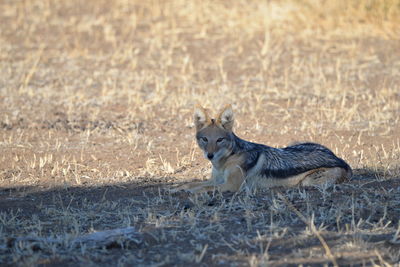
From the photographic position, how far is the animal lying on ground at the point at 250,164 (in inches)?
284

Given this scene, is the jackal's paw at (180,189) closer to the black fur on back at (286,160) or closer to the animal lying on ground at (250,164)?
the animal lying on ground at (250,164)

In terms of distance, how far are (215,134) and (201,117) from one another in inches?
11.0

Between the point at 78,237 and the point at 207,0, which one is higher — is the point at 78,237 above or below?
below

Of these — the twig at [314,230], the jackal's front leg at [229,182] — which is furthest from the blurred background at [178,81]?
the twig at [314,230]

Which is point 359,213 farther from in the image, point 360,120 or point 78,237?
point 360,120

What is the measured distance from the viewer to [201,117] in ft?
24.4

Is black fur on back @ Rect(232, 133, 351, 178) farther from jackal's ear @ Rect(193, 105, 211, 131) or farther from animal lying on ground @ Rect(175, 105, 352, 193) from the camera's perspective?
jackal's ear @ Rect(193, 105, 211, 131)

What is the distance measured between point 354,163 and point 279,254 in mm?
3361

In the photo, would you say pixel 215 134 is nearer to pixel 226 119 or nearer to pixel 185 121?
pixel 226 119

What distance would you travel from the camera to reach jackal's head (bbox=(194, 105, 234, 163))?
23.8 feet

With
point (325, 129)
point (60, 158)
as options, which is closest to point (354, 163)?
point (325, 129)

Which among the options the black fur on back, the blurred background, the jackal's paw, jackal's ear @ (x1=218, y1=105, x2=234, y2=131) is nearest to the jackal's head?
jackal's ear @ (x1=218, y1=105, x2=234, y2=131)

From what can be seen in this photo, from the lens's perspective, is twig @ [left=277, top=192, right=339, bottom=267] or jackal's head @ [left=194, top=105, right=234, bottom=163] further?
jackal's head @ [left=194, top=105, right=234, bottom=163]

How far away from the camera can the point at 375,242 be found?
5.44 metres
